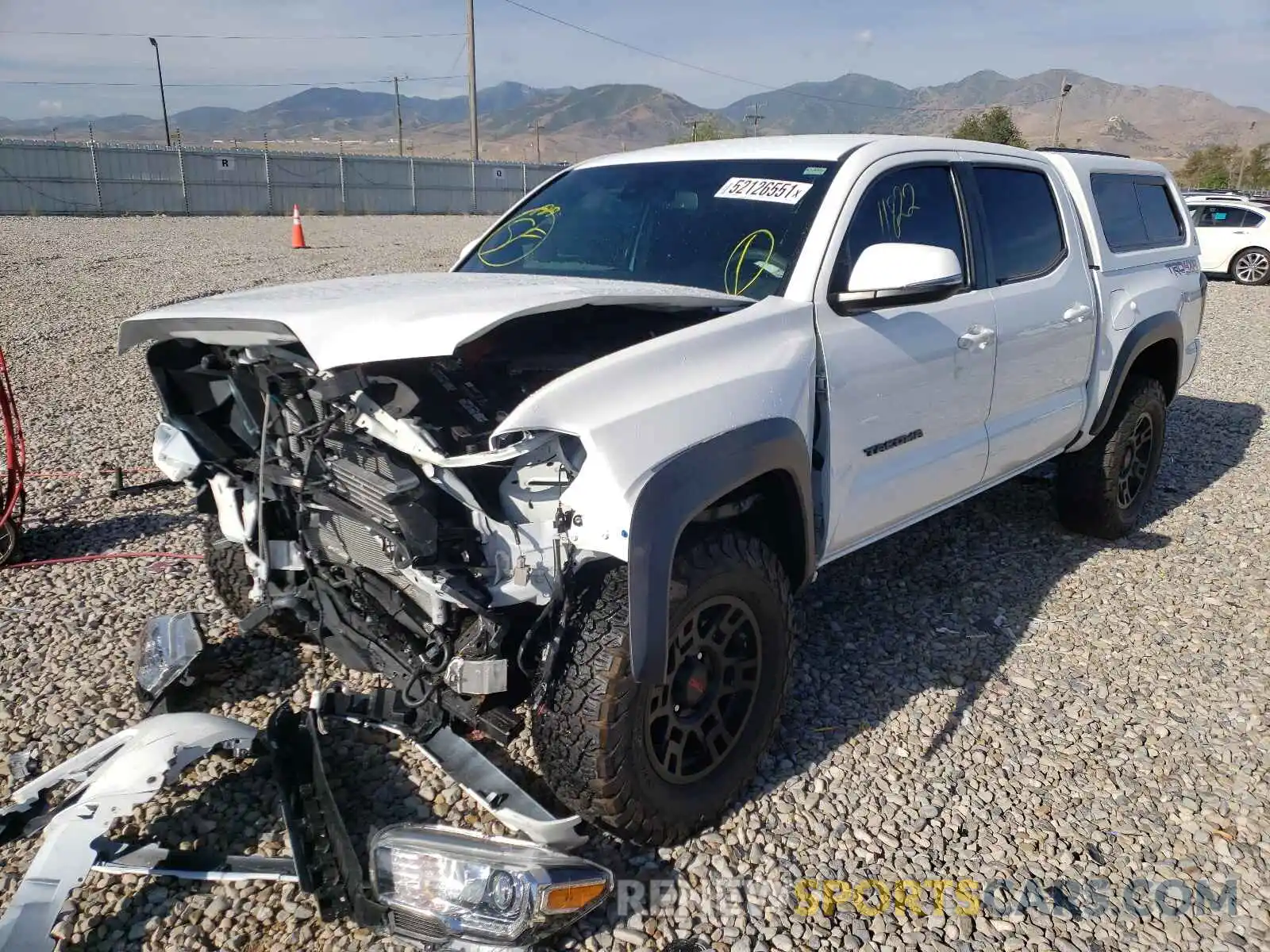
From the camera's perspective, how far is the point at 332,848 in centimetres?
235

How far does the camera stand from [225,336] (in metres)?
2.64

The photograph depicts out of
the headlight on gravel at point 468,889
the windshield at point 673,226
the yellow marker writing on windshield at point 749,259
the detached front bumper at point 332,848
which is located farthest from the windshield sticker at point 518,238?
the headlight on gravel at point 468,889

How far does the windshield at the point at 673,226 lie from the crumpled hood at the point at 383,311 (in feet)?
0.74

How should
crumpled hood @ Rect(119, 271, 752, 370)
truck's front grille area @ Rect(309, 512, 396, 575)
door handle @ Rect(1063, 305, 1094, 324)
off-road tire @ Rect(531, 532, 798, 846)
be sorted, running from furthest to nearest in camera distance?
1. door handle @ Rect(1063, 305, 1094, 324)
2. truck's front grille area @ Rect(309, 512, 396, 575)
3. off-road tire @ Rect(531, 532, 798, 846)
4. crumpled hood @ Rect(119, 271, 752, 370)

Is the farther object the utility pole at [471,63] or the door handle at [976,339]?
the utility pole at [471,63]

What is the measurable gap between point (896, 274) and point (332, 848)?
7.42ft

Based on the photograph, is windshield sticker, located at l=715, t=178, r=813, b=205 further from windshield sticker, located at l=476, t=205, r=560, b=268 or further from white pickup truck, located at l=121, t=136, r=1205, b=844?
windshield sticker, located at l=476, t=205, r=560, b=268

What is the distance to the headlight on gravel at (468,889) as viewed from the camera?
2.18 meters

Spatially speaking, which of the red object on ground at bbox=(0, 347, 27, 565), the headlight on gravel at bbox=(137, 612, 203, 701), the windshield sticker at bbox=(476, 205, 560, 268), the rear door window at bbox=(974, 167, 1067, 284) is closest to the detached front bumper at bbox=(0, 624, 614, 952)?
the headlight on gravel at bbox=(137, 612, 203, 701)

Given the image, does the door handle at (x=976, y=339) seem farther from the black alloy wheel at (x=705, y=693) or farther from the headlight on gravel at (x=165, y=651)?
the headlight on gravel at (x=165, y=651)

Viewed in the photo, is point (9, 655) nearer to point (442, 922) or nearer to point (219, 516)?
point (219, 516)

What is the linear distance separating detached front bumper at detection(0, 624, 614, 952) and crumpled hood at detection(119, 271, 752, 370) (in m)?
1.03

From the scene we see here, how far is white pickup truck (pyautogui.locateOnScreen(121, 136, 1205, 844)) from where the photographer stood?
7.88ft

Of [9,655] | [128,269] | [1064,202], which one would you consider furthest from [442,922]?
[128,269]
